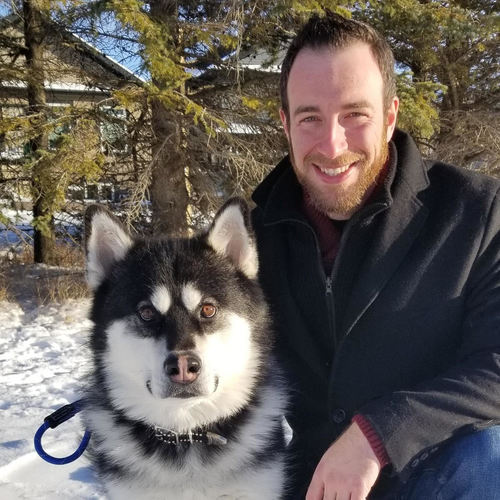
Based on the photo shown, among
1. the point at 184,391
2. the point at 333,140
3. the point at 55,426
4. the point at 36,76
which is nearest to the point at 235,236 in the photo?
the point at 333,140

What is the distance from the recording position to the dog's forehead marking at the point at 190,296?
2.19m

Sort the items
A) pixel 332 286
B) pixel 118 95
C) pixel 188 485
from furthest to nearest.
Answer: pixel 118 95, pixel 332 286, pixel 188 485

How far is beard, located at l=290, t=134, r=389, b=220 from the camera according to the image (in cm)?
234

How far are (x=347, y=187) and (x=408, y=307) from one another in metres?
0.59

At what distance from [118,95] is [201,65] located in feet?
7.11

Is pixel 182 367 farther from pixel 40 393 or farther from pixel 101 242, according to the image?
pixel 40 393

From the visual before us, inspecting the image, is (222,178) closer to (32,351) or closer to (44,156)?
(44,156)

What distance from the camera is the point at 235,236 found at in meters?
2.39

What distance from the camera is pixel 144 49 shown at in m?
6.30

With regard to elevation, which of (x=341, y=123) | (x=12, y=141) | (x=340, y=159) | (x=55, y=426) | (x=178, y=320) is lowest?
(x=55, y=426)

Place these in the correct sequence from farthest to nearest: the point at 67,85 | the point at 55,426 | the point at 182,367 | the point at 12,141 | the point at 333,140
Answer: the point at 67,85 → the point at 12,141 → the point at 55,426 → the point at 333,140 → the point at 182,367

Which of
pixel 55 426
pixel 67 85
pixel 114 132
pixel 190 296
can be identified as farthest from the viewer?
pixel 67 85

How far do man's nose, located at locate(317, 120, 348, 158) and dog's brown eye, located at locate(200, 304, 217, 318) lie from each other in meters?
0.84

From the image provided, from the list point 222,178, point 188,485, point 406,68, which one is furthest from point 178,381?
point 406,68
